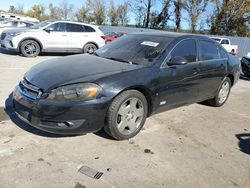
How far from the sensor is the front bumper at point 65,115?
3.42 m

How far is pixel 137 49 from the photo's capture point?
4.67 m

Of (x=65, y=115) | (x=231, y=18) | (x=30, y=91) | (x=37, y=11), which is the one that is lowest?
(x=65, y=115)

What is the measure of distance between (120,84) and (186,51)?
174cm

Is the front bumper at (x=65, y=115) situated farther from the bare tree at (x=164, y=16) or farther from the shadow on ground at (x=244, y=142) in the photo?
the bare tree at (x=164, y=16)

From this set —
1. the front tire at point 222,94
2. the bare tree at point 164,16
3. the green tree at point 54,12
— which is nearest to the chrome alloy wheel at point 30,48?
the front tire at point 222,94

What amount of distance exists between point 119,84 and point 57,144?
1.15 meters

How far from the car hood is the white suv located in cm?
705

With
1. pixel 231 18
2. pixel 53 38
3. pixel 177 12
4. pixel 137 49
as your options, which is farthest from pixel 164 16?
pixel 137 49

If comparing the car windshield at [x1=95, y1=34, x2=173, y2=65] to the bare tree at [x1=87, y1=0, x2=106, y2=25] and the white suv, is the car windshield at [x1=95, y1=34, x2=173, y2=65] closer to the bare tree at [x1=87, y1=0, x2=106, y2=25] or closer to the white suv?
the white suv

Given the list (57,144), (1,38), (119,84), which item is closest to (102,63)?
(119,84)

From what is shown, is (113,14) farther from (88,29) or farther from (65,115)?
(65,115)

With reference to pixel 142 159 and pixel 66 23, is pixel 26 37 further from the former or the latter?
pixel 142 159

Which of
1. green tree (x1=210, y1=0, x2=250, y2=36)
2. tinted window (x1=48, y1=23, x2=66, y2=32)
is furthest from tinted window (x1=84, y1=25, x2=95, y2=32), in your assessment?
green tree (x1=210, y1=0, x2=250, y2=36)

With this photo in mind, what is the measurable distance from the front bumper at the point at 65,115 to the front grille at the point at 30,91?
0.06 metres
